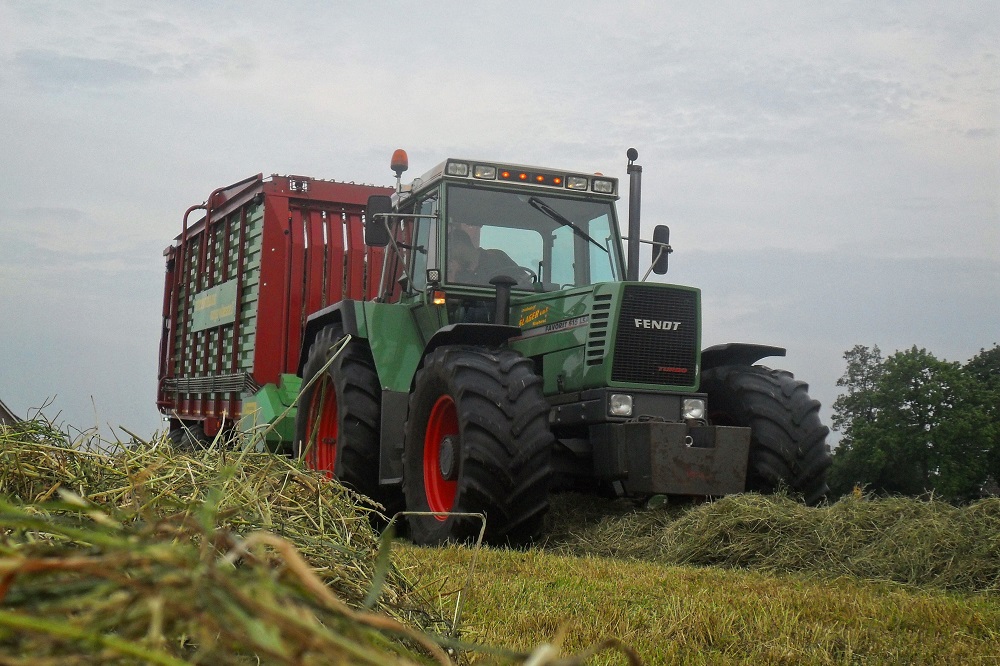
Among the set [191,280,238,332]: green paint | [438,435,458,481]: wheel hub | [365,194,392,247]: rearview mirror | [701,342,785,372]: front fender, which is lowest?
[438,435,458,481]: wheel hub

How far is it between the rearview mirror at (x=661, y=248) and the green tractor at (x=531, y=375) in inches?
0.6

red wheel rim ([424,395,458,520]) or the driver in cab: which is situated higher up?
the driver in cab

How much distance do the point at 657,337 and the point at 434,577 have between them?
3887 millimetres

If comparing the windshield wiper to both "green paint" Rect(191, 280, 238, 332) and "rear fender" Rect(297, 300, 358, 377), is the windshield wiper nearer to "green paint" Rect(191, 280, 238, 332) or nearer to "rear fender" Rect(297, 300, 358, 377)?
"rear fender" Rect(297, 300, 358, 377)

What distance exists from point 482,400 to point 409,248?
2138 mm

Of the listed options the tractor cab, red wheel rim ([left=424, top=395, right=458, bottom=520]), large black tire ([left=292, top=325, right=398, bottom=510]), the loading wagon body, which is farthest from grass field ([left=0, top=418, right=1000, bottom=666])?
the loading wagon body

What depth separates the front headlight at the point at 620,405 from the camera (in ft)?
24.2

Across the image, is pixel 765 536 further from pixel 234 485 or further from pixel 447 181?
pixel 234 485

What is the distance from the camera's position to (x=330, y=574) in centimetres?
212

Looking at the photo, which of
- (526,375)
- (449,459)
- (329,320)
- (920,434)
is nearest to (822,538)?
(526,375)

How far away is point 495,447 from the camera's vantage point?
6.73 meters

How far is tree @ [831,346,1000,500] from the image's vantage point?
118ft

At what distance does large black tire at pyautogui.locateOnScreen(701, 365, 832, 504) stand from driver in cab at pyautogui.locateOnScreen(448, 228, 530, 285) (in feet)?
5.64

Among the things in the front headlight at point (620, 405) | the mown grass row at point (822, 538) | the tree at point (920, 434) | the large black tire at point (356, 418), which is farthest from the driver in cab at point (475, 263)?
the tree at point (920, 434)
